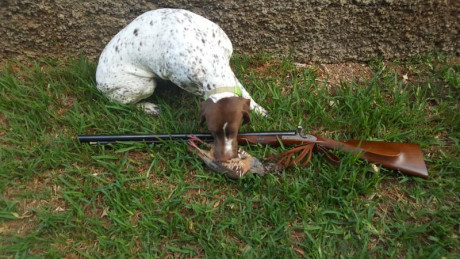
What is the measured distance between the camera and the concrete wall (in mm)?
3643

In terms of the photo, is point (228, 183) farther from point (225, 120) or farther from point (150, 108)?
point (150, 108)

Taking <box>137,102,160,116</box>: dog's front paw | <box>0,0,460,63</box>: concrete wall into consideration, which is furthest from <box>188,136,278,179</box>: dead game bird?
<box>0,0,460,63</box>: concrete wall

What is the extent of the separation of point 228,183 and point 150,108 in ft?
4.08

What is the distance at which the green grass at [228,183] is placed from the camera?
8.77ft

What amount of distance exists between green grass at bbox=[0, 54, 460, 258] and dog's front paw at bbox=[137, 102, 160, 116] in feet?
0.29

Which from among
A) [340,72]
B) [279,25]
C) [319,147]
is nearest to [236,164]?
[319,147]

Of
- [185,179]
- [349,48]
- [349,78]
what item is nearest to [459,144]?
[349,78]

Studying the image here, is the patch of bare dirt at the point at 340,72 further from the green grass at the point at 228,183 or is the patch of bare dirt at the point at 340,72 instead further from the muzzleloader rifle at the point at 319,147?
the muzzleloader rifle at the point at 319,147

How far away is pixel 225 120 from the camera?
2623 millimetres

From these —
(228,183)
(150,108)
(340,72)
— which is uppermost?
(340,72)

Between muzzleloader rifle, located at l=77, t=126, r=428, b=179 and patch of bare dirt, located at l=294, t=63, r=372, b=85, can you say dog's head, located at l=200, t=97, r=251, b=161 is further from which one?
patch of bare dirt, located at l=294, t=63, r=372, b=85

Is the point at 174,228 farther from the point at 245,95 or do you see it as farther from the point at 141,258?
the point at 245,95

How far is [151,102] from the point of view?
12.4ft

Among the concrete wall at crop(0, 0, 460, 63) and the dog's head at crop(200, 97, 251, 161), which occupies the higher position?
the concrete wall at crop(0, 0, 460, 63)
